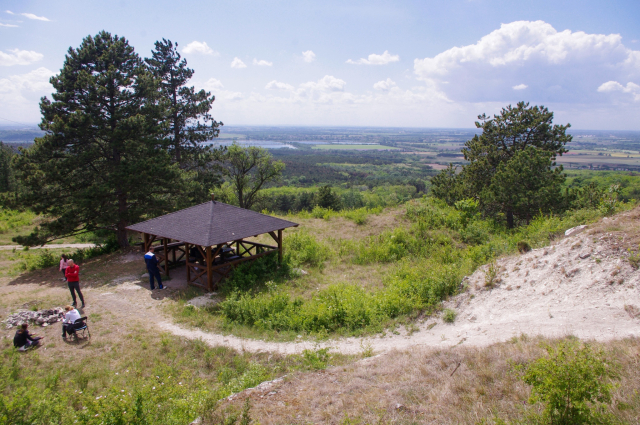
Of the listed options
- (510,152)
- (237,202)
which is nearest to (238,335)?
(510,152)

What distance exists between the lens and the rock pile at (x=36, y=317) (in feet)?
29.6

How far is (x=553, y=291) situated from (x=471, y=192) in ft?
44.1

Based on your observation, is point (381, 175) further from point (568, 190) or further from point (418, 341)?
point (418, 341)

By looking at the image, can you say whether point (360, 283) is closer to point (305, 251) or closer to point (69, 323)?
point (305, 251)

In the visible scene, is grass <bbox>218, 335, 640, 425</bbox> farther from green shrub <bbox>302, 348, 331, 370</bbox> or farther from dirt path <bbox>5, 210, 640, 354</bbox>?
dirt path <bbox>5, 210, 640, 354</bbox>

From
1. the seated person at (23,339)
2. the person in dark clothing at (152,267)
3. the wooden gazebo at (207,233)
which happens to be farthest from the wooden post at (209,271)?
the seated person at (23,339)

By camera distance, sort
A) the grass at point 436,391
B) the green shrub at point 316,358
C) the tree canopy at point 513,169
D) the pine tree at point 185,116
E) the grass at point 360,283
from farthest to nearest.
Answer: the pine tree at point 185,116, the tree canopy at point 513,169, the grass at point 360,283, the green shrub at point 316,358, the grass at point 436,391

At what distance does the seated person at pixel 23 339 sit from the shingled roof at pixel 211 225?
4489 mm

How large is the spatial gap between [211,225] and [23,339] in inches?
222

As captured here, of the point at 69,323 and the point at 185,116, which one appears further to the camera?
the point at 185,116

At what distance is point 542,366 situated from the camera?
3.92 m

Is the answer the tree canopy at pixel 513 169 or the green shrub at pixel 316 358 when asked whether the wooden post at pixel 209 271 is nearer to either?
the green shrub at pixel 316 358

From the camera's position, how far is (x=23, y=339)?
26.1 feet

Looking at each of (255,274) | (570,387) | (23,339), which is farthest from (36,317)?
(570,387)
